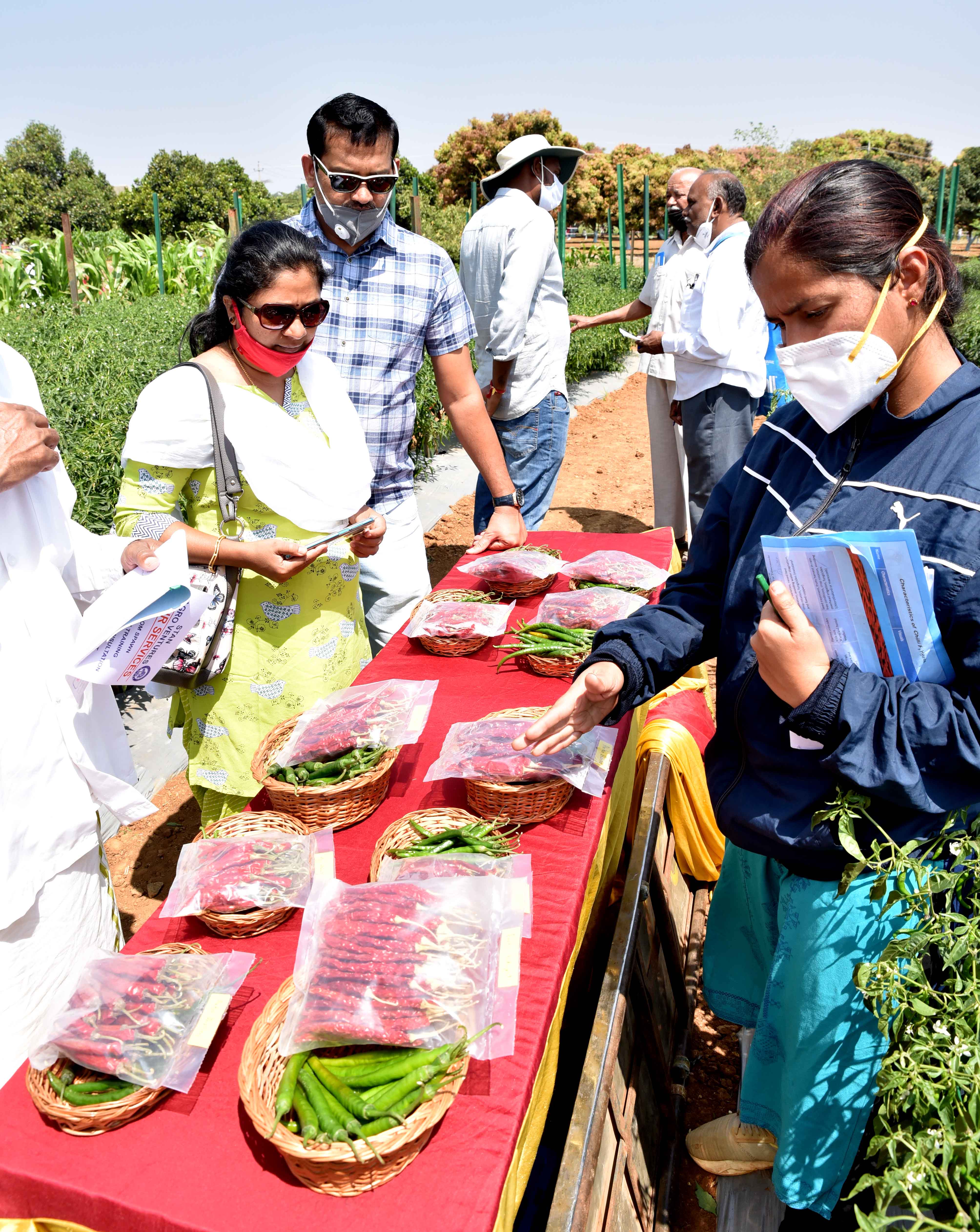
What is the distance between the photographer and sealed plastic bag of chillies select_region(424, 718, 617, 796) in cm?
196

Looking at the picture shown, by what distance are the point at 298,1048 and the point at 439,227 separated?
17.9 m

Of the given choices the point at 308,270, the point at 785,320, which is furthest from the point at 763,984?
the point at 308,270

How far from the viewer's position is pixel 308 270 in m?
2.32

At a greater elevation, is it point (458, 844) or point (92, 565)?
point (92, 565)

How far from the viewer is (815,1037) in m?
1.62

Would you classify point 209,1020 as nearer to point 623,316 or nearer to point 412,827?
point 412,827

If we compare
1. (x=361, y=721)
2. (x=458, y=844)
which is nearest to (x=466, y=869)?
(x=458, y=844)

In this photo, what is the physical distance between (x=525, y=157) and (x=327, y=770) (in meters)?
3.82

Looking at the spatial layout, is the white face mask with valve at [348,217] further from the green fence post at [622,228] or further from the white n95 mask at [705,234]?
the green fence post at [622,228]

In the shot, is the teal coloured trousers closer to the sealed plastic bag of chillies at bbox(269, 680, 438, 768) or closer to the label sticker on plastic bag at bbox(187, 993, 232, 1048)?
the sealed plastic bag of chillies at bbox(269, 680, 438, 768)

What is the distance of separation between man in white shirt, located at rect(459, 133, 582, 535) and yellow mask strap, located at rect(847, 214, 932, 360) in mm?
3215

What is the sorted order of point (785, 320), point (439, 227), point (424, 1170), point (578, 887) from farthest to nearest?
point (439, 227), point (578, 887), point (785, 320), point (424, 1170)

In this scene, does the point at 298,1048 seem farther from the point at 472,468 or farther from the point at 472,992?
the point at 472,468

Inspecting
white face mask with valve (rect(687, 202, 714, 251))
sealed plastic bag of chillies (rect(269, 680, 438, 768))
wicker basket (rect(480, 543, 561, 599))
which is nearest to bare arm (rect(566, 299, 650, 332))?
white face mask with valve (rect(687, 202, 714, 251))
